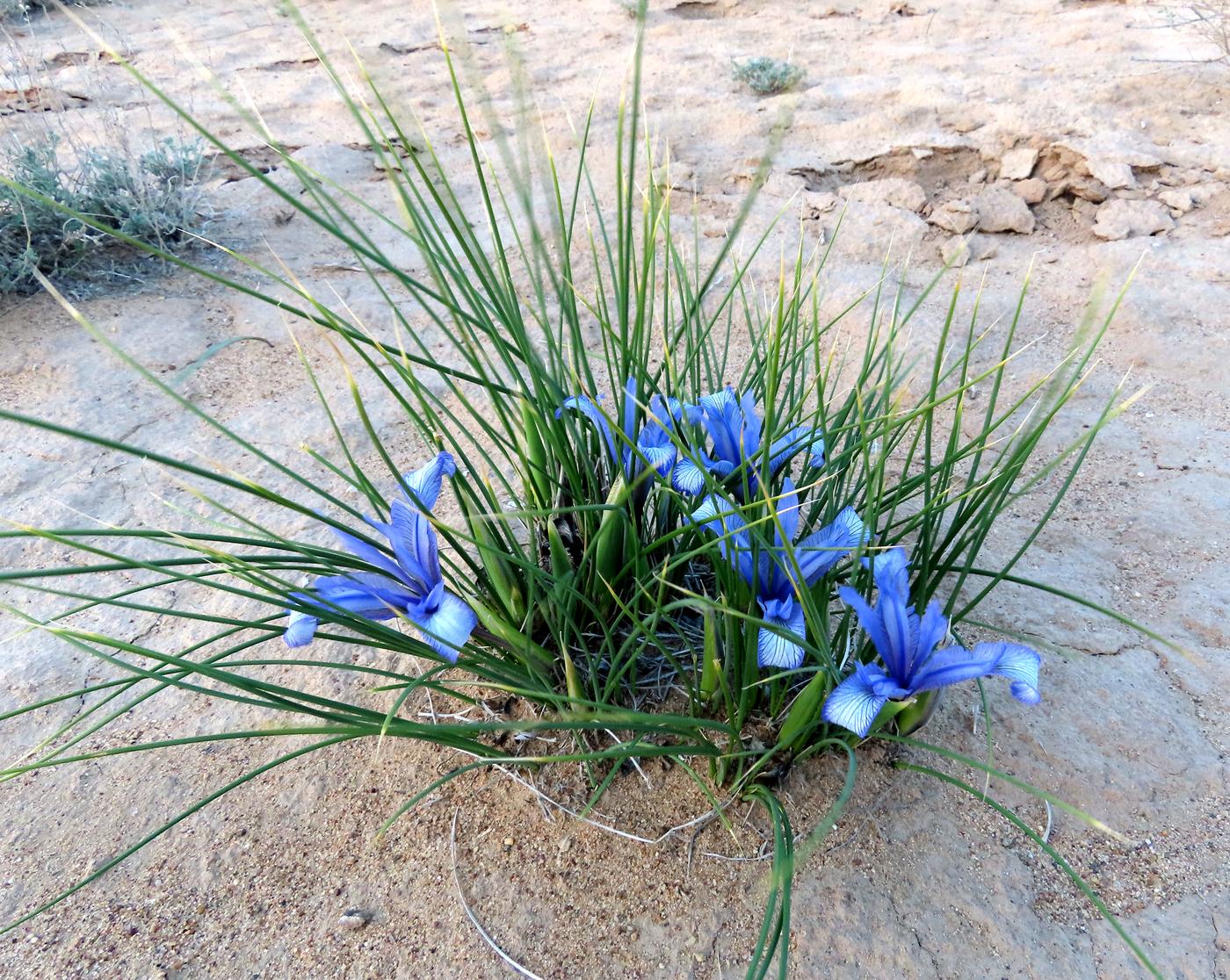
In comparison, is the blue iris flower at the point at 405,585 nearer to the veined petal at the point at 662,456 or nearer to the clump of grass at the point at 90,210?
the veined petal at the point at 662,456

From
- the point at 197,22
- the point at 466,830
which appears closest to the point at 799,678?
the point at 466,830

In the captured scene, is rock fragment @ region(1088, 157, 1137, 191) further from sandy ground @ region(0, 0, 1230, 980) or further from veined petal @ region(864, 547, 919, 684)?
veined petal @ region(864, 547, 919, 684)

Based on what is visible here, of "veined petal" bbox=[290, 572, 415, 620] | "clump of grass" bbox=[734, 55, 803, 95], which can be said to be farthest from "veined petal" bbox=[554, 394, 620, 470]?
"clump of grass" bbox=[734, 55, 803, 95]

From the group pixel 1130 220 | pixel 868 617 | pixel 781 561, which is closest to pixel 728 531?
pixel 781 561

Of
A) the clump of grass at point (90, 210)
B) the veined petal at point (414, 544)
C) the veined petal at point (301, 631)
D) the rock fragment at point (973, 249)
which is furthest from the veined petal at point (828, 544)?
the clump of grass at point (90, 210)

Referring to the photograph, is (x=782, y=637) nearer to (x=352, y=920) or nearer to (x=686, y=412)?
(x=686, y=412)

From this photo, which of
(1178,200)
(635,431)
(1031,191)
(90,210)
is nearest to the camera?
(635,431)
